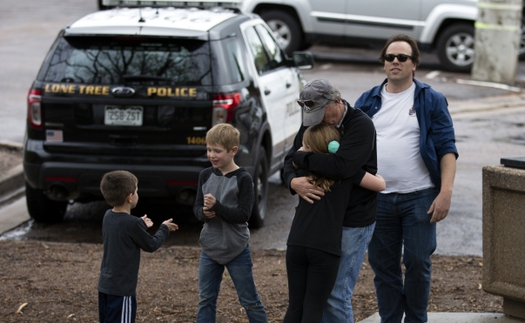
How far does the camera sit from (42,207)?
8.20 m

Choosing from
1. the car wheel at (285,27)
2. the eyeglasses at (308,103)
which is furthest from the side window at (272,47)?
the car wheel at (285,27)

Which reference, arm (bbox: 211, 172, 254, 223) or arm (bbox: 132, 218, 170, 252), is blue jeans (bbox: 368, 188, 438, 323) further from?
arm (bbox: 132, 218, 170, 252)

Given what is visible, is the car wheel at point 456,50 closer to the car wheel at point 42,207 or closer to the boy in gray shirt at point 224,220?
the car wheel at point 42,207

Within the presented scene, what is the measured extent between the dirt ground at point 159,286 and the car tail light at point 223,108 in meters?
1.08

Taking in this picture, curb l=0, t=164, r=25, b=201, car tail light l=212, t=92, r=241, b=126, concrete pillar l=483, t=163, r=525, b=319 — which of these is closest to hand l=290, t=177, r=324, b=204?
concrete pillar l=483, t=163, r=525, b=319

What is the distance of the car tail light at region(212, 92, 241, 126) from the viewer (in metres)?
7.39

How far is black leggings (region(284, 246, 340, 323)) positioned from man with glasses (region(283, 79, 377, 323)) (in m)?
0.12

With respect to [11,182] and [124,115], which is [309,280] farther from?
[11,182]

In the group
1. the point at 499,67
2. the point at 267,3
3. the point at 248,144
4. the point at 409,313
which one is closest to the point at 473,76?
the point at 499,67

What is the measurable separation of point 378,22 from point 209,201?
1377cm

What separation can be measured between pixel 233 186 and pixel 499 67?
13.2m

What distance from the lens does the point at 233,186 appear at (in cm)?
473

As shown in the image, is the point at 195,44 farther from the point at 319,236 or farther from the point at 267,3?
the point at 267,3

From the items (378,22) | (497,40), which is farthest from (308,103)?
(378,22)
